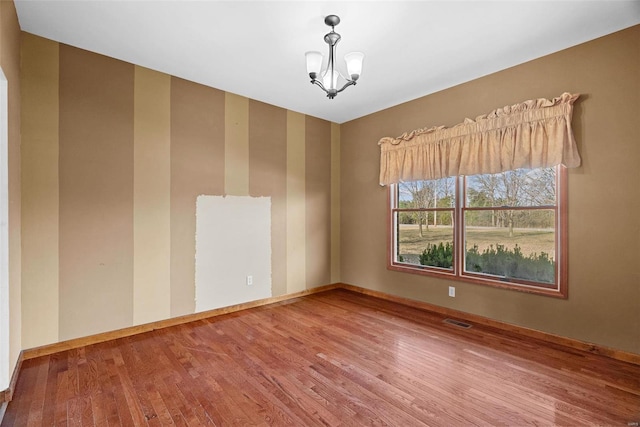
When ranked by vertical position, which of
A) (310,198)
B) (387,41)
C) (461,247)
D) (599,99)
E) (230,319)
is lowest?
(230,319)

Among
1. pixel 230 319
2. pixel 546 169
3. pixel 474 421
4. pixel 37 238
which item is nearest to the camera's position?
pixel 474 421

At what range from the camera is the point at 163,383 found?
227 cm

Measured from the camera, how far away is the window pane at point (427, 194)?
395cm

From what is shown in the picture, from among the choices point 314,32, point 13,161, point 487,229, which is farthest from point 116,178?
point 487,229

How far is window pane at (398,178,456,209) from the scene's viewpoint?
3953mm

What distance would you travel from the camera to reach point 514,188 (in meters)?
3.35

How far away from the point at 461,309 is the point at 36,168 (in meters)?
4.62

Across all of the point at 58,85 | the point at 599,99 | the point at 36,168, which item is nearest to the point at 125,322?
the point at 36,168

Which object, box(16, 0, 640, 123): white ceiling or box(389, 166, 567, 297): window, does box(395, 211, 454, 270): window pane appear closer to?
box(389, 166, 567, 297): window

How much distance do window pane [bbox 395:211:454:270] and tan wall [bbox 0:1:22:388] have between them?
407cm

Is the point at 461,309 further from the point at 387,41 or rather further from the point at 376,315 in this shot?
the point at 387,41

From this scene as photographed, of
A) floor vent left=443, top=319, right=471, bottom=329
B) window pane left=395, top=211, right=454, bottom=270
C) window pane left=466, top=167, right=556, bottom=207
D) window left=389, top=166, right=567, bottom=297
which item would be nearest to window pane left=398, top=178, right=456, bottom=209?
window left=389, top=166, right=567, bottom=297

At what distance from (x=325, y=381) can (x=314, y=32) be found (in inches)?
113

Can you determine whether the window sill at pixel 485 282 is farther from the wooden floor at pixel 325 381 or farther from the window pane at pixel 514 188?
the window pane at pixel 514 188
